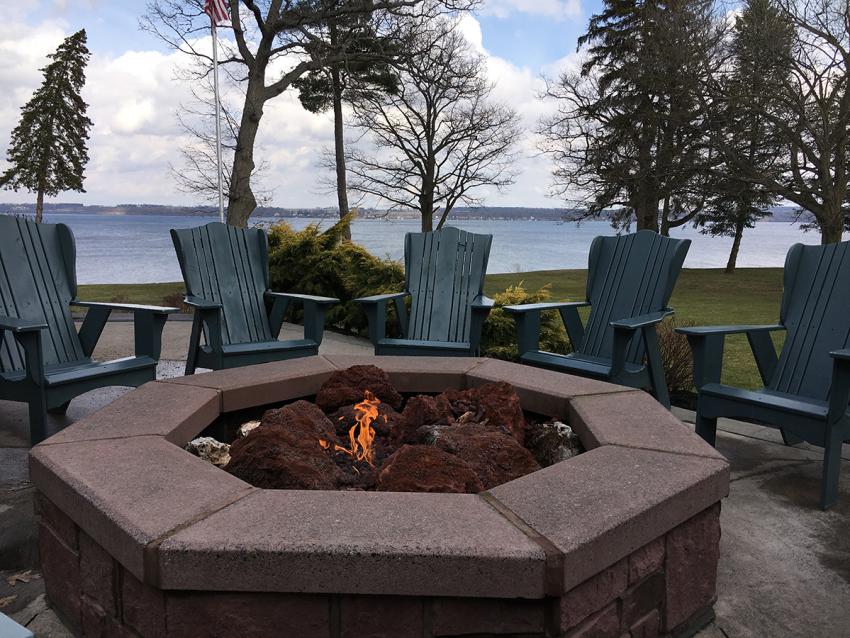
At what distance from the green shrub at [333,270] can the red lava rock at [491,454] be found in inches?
162

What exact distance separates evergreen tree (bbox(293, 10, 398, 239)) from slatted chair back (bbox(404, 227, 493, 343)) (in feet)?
30.7

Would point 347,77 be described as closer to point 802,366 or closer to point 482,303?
point 482,303

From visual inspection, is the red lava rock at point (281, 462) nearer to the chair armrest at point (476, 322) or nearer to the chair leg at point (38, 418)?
the chair leg at point (38, 418)

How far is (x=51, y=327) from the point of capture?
3.73m

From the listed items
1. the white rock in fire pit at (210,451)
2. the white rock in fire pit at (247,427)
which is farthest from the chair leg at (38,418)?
the white rock in fire pit at (210,451)

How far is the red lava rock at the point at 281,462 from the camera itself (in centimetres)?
193

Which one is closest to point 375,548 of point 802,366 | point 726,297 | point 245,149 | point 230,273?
point 802,366

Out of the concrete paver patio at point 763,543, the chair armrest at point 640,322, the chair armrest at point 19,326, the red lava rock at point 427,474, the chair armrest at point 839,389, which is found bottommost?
the concrete paver patio at point 763,543

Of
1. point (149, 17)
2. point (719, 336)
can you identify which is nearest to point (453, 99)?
point (149, 17)

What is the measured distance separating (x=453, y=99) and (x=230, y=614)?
2026 cm

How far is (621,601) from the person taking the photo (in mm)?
1597

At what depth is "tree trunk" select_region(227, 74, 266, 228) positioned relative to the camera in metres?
12.9

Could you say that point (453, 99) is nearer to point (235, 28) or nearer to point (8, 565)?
point (235, 28)

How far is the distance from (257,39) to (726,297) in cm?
1322
